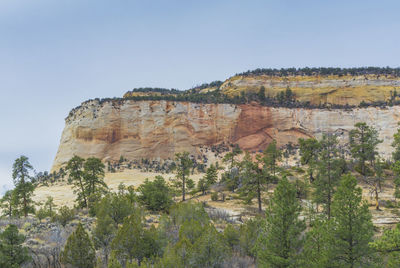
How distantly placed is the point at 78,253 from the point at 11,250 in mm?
2890

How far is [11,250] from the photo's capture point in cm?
1238

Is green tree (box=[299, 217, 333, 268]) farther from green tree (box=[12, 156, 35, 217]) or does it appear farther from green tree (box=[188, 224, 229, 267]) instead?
green tree (box=[12, 156, 35, 217])

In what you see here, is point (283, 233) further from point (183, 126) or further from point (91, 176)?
point (183, 126)

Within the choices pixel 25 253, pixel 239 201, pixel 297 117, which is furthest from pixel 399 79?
pixel 25 253

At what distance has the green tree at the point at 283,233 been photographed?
465 inches

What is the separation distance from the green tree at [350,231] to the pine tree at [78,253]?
11299mm

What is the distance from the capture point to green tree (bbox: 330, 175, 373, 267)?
11.8m

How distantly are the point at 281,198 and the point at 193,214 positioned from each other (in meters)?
8.31

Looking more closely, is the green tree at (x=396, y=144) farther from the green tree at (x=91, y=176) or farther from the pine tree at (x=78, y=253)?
the green tree at (x=91, y=176)

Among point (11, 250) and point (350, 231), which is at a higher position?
point (350, 231)

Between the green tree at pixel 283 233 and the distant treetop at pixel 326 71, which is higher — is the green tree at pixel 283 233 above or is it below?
below

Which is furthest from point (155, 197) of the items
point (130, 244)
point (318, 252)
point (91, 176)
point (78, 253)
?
point (318, 252)

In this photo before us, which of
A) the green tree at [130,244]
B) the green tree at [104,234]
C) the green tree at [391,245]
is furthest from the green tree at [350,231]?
the green tree at [104,234]

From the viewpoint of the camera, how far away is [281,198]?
1280 centimetres
